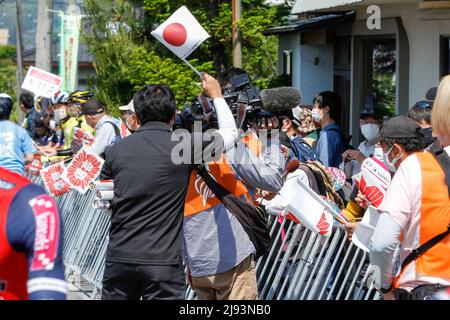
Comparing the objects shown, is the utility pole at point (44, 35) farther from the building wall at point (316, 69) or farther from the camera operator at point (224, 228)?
the camera operator at point (224, 228)

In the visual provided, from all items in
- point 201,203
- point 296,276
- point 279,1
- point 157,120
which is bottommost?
point 296,276

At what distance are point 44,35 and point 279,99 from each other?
18.1 meters

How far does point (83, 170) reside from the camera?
8.59m

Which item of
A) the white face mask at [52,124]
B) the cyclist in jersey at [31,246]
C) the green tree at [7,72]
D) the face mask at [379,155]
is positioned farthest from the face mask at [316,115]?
the green tree at [7,72]

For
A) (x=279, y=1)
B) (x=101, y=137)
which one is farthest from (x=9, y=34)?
(x=101, y=137)

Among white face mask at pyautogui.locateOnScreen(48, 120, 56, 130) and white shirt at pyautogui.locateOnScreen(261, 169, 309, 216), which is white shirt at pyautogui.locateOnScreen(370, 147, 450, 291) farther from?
white face mask at pyautogui.locateOnScreen(48, 120, 56, 130)

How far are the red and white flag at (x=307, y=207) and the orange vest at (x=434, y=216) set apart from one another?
138 cm

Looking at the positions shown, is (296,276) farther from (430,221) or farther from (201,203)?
(430,221)

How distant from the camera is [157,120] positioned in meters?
5.05

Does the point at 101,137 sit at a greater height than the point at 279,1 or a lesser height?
lesser

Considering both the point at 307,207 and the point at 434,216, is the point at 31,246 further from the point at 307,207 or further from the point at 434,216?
the point at 307,207

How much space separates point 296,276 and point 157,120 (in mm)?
1789

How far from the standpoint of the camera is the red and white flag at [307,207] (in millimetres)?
5199

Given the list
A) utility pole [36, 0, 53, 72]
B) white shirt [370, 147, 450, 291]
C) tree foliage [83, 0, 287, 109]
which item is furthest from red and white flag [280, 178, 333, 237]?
utility pole [36, 0, 53, 72]
